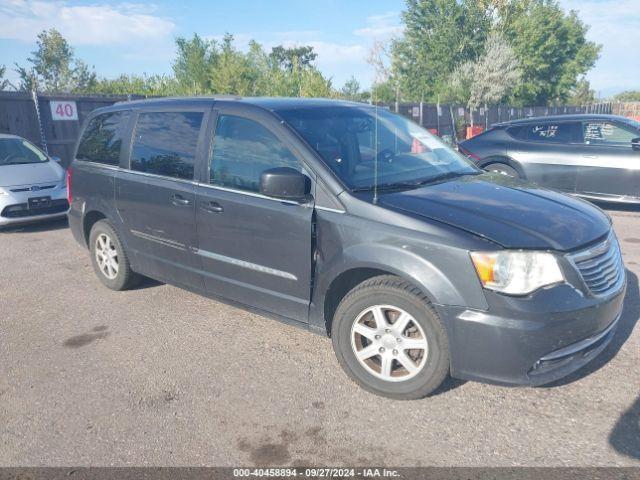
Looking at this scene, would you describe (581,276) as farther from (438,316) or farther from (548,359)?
(438,316)

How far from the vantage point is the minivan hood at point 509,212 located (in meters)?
2.93

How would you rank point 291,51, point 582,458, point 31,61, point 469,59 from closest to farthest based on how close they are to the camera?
point 582,458, point 469,59, point 31,61, point 291,51

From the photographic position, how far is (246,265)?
12.5 ft

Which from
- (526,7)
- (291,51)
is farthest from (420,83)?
(291,51)

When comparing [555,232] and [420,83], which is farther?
[420,83]

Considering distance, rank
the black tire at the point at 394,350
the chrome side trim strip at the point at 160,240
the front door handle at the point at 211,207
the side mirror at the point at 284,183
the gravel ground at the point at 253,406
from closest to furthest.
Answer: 1. the gravel ground at the point at 253,406
2. the black tire at the point at 394,350
3. the side mirror at the point at 284,183
4. the front door handle at the point at 211,207
5. the chrome side trim strip at the point at 160,240

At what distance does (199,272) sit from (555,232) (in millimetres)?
2603

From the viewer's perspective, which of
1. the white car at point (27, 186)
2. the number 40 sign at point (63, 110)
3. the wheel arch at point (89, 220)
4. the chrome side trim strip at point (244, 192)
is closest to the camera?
the chrome side trim strip at point (244, 192)

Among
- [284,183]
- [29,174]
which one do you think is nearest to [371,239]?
[284,183]

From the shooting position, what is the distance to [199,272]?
421cm

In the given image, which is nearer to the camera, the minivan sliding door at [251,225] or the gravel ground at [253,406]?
the gravel ground at [253,406]

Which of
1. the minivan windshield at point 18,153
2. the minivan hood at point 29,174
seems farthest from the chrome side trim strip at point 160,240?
the minivan windshield at point 18,153

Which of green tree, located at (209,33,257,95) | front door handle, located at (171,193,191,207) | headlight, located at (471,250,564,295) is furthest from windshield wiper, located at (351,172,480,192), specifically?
green tree, located at (209,33,257,95)

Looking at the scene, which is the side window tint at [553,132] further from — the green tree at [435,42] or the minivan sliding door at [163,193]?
the green tree at [435,42]
